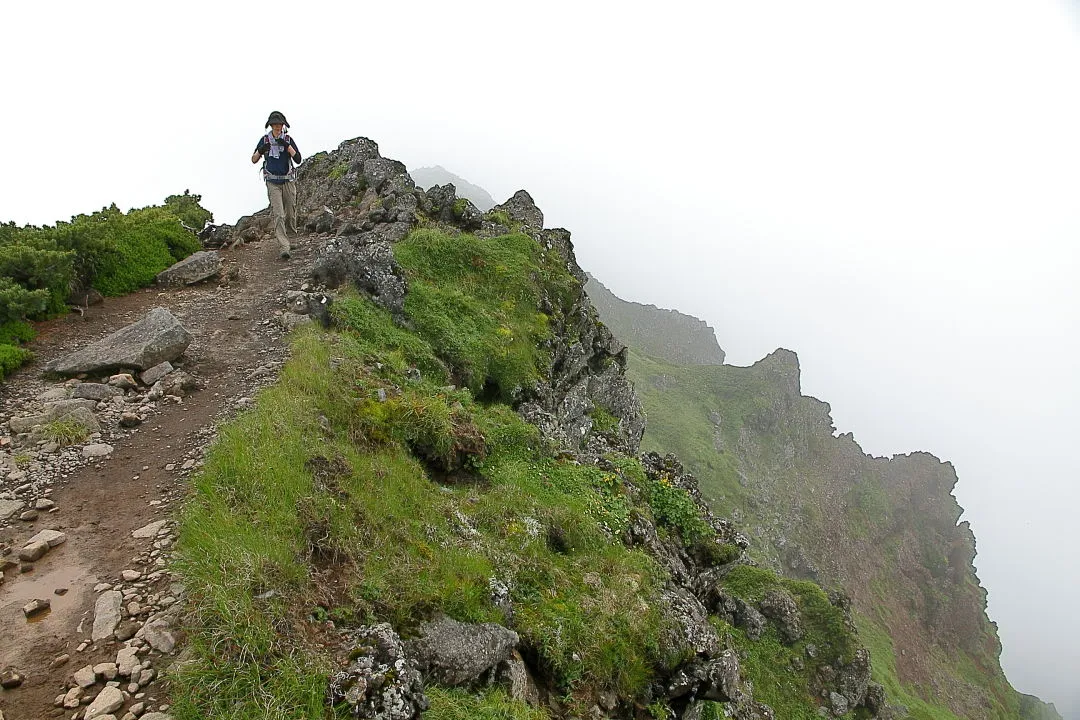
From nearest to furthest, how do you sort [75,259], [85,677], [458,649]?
[85,677], [458,649], [75,259]

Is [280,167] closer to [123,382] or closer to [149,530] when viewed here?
[123,382]

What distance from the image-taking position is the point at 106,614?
6004 millimetres

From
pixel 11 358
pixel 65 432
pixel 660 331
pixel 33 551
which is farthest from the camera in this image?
pixel 660 331

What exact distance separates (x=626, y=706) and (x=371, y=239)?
16.3m

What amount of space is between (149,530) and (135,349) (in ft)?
18.5

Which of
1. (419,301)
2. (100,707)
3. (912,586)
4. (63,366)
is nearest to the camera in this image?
(100,707)

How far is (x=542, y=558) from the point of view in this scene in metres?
9.60

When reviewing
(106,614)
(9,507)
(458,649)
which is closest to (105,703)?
(106,614)

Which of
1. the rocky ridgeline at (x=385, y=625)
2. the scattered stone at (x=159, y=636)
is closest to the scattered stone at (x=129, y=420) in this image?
the rocky ridgeline at (x=385, y=625)

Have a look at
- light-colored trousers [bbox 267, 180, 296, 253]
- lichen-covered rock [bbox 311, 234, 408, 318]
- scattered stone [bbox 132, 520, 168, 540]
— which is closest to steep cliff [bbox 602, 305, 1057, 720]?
lichen-covered rock [bbox 311, 234, 408, 318]

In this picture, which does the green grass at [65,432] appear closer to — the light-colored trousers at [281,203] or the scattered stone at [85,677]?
the scattered stone at [85,677]

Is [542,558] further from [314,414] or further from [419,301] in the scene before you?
[419,301]

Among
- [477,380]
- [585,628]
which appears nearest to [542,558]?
[585,628]

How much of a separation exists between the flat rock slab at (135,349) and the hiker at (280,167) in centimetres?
831
